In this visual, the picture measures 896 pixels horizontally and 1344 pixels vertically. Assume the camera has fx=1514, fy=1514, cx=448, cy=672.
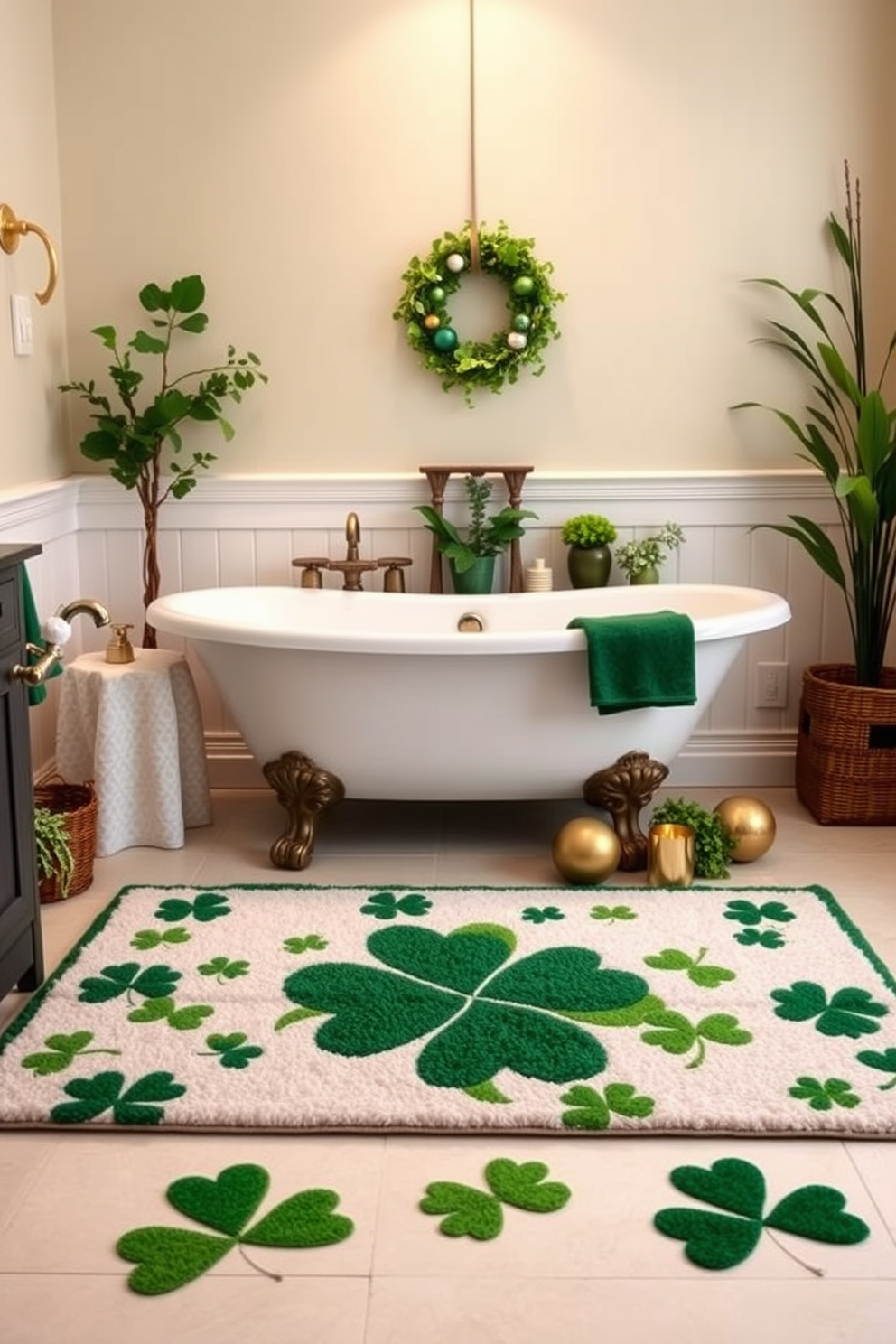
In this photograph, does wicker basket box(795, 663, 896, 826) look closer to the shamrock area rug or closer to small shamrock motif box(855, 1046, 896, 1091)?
the shamrock area rug

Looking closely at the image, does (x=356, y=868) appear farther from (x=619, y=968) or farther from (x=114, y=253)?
(x=114, y=253)

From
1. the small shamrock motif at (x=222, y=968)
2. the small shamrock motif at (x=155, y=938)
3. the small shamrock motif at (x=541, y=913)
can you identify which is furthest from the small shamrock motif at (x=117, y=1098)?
the small shamrock motif at (x=541, y=913)

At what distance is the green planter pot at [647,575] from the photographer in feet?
14.0

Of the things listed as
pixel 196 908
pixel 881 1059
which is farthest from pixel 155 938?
pixel 881 1059

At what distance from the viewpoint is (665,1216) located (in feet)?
7.26

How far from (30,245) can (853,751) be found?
8.39ft

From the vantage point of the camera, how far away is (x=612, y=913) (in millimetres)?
3395

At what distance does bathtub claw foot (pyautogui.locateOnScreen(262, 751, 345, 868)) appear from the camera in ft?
12.2

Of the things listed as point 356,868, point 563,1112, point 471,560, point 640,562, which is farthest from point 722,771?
point 563,1112

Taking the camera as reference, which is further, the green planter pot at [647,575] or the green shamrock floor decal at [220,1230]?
the green planter pot at [647,575]

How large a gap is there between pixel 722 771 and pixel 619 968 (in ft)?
4.97

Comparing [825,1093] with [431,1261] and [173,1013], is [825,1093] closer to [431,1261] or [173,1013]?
[431,1261]

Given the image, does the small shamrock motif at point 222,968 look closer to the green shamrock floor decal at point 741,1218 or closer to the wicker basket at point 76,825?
the wicker basket at point 76,825

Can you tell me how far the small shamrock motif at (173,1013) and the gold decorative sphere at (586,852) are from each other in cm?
103
